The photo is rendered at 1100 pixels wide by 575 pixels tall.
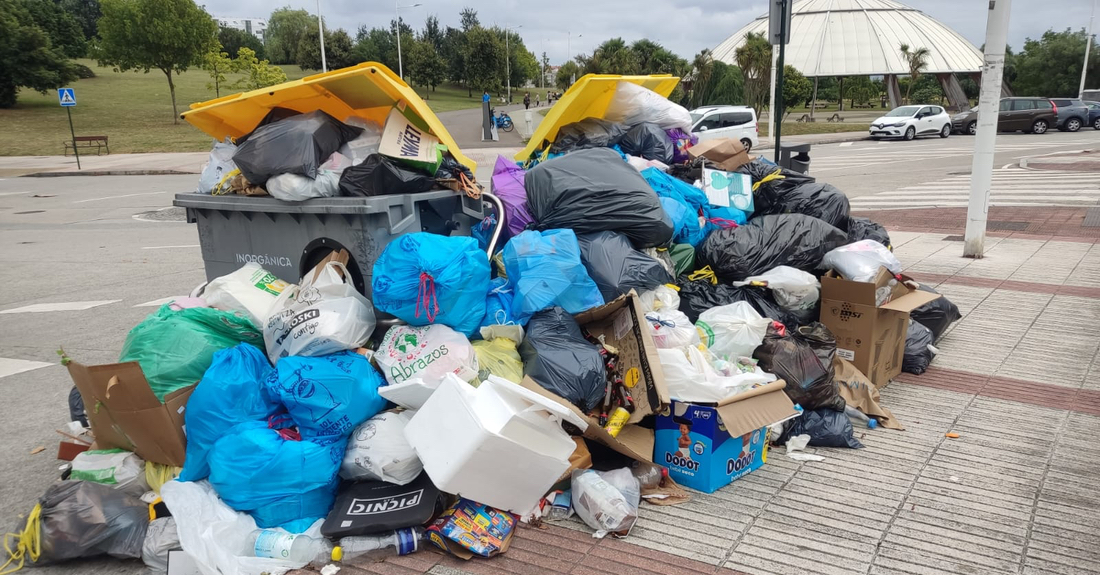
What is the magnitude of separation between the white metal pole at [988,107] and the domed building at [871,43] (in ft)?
185

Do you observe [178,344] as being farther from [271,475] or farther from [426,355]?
[426,355]

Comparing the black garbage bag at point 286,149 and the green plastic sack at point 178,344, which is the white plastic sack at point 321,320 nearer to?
the green plastic sack at point 178,344

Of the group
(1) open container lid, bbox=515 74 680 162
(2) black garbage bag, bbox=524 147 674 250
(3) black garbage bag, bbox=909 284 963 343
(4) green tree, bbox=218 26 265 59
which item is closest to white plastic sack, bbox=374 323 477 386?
(2) black garbage bag, bbox=524 147 674 250

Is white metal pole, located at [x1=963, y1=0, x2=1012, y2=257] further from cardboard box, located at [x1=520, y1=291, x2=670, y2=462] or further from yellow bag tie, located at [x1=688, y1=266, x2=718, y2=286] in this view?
cardboard box, located at [x1=520, y1=291, x2=670, y2=462]

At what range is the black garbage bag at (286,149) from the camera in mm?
4027

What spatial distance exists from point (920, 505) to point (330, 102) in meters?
3.90

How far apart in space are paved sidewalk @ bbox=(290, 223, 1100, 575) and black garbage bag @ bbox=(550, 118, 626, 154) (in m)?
2.64

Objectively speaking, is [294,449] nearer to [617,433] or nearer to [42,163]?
[617,433]

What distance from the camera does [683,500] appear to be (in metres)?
3.35

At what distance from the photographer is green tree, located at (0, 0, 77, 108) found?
39125 millimetres

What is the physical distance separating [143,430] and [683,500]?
8.12 feet

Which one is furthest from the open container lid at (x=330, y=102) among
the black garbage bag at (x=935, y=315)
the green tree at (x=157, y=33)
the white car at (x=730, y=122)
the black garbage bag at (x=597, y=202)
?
the green tree at (x=157, y=33)

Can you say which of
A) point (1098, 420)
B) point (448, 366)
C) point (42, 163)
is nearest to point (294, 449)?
point (448, 366)

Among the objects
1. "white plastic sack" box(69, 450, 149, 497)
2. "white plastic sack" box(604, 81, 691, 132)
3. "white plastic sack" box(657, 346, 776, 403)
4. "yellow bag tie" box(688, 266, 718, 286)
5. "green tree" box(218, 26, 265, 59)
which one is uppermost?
"green tree" box(218, 26, 265, 59)
